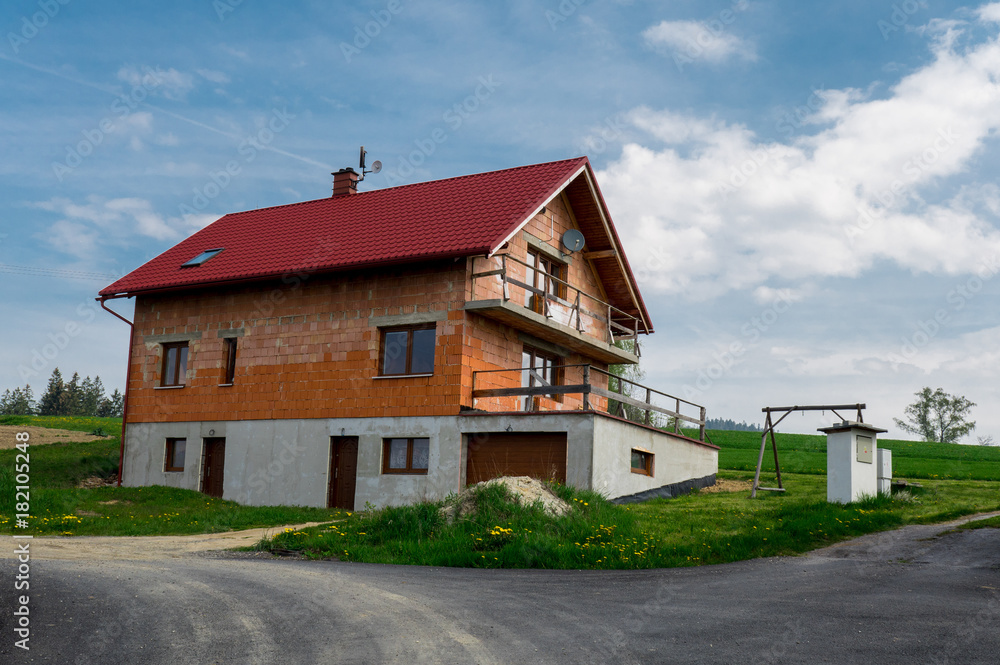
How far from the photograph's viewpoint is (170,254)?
27.9 meters

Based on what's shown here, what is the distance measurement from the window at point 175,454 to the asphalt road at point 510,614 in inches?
524

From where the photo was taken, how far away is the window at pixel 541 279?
24188mm

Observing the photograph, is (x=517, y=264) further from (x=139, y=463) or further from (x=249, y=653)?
(x=249, y=653)

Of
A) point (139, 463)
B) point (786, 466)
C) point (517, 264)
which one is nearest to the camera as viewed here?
point (517, 264)

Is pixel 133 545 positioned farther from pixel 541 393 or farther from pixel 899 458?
pixel 899 458

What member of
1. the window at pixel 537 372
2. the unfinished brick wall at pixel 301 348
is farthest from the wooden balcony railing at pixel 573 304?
the unfinished brick wall at pixel 301 348

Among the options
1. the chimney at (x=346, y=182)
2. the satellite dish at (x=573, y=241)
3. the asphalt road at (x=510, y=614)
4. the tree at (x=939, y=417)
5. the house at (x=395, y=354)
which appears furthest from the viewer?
the tree at (x=939, y=417)

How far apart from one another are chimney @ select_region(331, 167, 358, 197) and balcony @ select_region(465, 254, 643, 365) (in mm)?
7880

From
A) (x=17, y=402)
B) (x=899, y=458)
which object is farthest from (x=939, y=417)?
(x=17, y=402)

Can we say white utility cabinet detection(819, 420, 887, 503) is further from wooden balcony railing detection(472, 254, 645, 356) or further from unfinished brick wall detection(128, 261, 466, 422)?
unfinished brick wall detection(128, 261, 466, 422)

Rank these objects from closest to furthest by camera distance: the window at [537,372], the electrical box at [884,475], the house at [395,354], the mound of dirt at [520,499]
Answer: the mound of dirt at [520,499]
the electrical box at [884,475]
the house at [395,354]
the window at [537,372]

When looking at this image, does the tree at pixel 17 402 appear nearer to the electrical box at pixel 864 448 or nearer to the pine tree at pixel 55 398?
the pine tree at pixel 55 398

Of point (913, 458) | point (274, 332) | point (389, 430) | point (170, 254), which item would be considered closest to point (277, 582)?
point (389, 430)

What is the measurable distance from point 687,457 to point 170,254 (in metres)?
17.2
